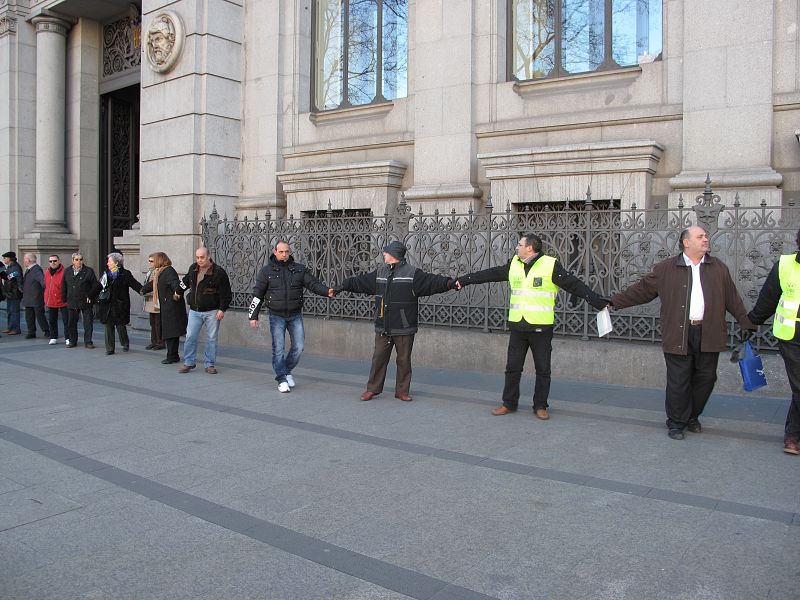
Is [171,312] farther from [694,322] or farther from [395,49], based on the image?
[694,322]

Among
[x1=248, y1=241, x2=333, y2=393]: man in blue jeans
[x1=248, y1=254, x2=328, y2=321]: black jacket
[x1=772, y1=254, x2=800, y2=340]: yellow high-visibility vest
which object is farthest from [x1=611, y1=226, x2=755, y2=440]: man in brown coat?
[x1=248, y1=254, x2=328, y2=321]: black jacket

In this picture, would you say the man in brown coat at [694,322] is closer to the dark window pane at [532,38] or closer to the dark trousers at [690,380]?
the dark trousers at [690,380]

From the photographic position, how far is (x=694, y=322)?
20.2 ft

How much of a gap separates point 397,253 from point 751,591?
16.8ft

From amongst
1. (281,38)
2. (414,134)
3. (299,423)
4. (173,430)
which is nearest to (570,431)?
(299,423)

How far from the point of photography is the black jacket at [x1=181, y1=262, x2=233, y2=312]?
980cm

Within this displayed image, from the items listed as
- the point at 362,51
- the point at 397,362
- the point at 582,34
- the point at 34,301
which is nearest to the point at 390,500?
the point at 397,362

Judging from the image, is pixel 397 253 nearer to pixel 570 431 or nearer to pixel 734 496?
pixel 570 431

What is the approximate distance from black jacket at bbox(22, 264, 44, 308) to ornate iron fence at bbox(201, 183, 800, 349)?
4.67m

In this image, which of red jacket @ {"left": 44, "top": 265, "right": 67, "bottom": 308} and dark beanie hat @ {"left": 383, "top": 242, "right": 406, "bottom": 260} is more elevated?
dark beanie hat @ {"left": 383, "top": 242, "right": 406, "bottom": 260}

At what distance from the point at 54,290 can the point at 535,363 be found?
1004 cm

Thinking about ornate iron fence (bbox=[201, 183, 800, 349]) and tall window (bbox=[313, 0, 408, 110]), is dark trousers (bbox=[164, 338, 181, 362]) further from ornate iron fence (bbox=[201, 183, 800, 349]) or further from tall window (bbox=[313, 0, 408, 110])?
tall window (bbox=[313, 0, 408, 110])

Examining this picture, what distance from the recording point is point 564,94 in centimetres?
1073

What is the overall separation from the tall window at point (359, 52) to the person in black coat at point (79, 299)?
17.3 feet
